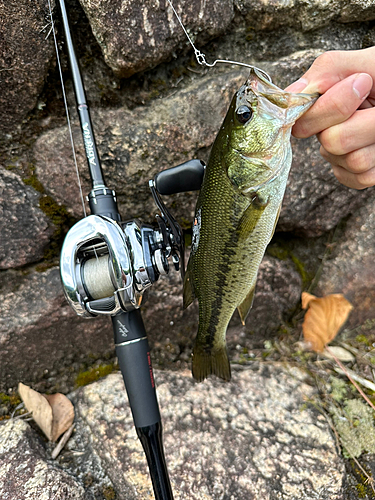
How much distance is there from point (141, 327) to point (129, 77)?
4.86 feet

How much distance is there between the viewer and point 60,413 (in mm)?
2125

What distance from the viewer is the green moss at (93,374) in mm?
2322

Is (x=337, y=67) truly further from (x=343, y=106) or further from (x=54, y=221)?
(x=54, y=221)

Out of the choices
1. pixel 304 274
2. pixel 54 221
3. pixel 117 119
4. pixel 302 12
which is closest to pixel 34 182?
pixel 54 221

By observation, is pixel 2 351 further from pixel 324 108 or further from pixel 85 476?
pixel 324 108

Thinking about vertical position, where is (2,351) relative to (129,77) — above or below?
below

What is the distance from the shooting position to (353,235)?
2555 mm

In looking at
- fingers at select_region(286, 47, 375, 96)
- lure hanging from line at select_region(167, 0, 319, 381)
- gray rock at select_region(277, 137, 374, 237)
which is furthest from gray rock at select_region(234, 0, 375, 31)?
fingers at select_region(286, 47, 375, 96)

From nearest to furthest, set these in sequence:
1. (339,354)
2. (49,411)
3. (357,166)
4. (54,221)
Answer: (357,166) < (49,411) < (54,221) < (339,354)

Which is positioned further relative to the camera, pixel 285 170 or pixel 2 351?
pixel 2 351

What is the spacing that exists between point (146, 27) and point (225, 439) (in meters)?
2.38

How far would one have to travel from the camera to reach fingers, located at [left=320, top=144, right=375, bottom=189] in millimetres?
1455

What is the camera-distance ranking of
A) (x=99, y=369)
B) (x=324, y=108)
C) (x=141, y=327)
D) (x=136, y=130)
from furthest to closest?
1. (x=99, y=369)
2. (x=136, y=130)
3. (x=141, y=327)
4. (x=324, y=108)

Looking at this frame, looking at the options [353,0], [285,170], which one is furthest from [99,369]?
[353,0]
